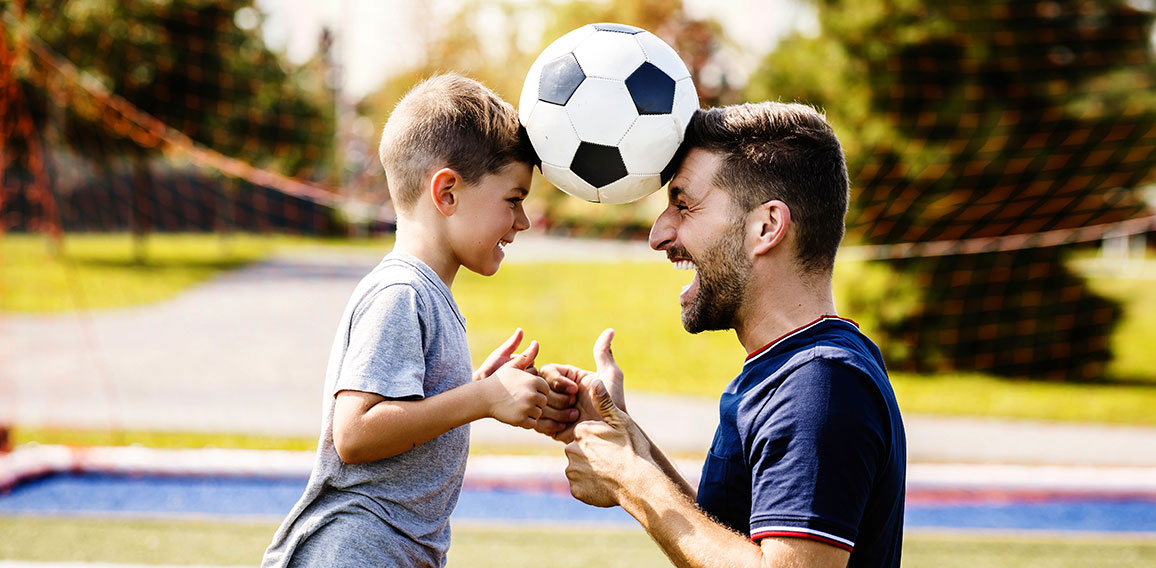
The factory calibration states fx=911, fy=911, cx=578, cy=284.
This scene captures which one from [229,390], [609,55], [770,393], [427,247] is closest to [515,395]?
[427,247]

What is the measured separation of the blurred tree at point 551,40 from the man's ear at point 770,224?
50.2 feet

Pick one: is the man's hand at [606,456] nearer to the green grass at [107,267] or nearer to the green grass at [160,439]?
the green grass at [160,439]

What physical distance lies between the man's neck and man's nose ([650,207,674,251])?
221 mm

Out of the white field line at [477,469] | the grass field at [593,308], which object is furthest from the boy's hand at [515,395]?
the grass field at [593,308]

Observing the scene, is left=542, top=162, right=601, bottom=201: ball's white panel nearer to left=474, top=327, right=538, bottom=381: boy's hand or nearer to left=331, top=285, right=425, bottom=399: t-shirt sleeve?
left=474, top=327, right=538, bottom=381: boy's hand

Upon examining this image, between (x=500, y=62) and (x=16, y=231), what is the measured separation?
14629 mm

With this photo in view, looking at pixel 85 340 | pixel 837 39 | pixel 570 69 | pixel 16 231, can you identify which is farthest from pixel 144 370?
pixel 16 231

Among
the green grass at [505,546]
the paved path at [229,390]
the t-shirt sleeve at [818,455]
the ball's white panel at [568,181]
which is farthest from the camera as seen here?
the paved path at [229,390]

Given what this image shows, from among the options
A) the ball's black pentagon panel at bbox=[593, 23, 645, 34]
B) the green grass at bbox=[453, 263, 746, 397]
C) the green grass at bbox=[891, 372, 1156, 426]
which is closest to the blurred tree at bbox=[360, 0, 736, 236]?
the green grass at bbox=[453, 263, 746, 397]

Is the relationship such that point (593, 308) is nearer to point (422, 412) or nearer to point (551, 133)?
point (551, 133)

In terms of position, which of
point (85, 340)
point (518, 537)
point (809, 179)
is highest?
point (809, 179)

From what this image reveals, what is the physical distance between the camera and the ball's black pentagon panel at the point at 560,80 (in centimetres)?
224

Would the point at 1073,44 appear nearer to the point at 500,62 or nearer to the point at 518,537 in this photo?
the point at 518,537

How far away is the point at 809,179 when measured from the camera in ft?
5.84
